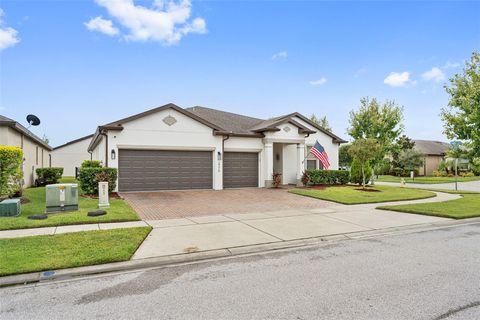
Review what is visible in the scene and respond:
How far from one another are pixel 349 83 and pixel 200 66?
10993mm

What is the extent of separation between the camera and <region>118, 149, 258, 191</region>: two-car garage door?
1639 centimetres

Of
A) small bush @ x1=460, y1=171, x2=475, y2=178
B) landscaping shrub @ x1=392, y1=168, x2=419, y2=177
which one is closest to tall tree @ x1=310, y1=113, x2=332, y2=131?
landscaping shrub @ x1=392, y1=168, x2=419, y2=177

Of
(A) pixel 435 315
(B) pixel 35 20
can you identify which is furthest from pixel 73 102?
(A) pixel 435 315

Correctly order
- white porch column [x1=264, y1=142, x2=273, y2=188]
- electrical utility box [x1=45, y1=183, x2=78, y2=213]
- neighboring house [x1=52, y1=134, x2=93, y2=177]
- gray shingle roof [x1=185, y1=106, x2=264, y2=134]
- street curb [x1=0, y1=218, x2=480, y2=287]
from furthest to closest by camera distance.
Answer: neighboring house [x1=52, y1=134, x2=93, y2=177], gray shingle roof [x1=185, y1=106, x2=264, y2=134], white porch column [x1=264, y1=142, x2=273, y2=188], electrical utility box [x1=45, y1=183, x2=78, y2=213], street curb [x1=0, y1=218, x2=480, y2=287]

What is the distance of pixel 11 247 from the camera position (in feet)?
19.7

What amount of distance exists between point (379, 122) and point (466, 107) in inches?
304

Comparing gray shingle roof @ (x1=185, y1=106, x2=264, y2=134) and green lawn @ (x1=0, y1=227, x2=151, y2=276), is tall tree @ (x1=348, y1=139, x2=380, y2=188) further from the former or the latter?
green lawn @ (x1=0, y1=227, x2=151, y2=276)

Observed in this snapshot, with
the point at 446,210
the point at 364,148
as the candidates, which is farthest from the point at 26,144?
the point at 446,210

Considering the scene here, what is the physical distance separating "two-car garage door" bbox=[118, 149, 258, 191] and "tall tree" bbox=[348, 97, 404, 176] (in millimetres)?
11835

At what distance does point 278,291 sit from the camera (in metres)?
4.29

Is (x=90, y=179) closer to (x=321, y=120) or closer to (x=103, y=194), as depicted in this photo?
(x=103, y=194)

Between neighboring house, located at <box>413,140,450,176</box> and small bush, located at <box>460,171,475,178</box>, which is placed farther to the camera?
neighboring house, located at <box>413,140,450,176</box>

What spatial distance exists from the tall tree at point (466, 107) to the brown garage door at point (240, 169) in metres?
11.8

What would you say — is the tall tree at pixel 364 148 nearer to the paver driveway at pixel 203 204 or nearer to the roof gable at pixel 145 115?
the paver driveway at pixel 203 204
